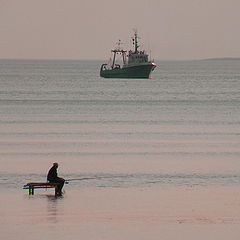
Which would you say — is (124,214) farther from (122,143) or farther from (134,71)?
(134,71)

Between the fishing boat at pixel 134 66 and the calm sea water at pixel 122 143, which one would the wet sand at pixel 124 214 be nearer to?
the calm sea water at pixel 122 143

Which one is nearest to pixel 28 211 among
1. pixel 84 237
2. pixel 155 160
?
pixel 84 237

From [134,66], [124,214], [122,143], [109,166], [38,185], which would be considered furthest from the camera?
[134,66]

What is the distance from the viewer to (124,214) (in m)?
30.0

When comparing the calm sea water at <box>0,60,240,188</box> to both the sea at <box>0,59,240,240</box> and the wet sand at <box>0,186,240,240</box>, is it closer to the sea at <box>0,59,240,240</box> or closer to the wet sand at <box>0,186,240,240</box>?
the sea at <box>0,59,240,240</box>

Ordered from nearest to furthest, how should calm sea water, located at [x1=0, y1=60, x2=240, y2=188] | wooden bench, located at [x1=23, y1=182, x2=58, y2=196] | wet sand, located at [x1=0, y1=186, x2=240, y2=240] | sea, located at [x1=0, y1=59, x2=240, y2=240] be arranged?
wet sand, located at [x1=0, y1=186, x2=240, y2=240] < sea, located at [x1=0, y1=59, x2=240, y2=240] < wooden bench, located at [x1=23, y1=182, x2=58, y2=196] < calm sea water, located at [x1=0, y1=60, x2=240, y2=188]

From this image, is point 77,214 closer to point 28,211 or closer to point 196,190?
point 28,211

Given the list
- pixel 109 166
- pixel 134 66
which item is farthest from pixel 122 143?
pixel 134 66

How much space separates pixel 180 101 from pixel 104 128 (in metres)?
49.7

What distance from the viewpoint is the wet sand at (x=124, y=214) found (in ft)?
88.7

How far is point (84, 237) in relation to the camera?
86.7ft

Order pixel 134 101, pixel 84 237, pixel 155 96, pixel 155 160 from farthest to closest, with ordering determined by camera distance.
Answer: pixel 155 96 → pixel 134 101 → pixel 155 160 → pixel 84 237

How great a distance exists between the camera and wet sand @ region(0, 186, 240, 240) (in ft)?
88.7

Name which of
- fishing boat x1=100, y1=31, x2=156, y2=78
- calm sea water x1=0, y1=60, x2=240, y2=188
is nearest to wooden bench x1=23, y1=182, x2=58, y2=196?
calm sea water x1=0, y1=60, x2=240, y2=188
